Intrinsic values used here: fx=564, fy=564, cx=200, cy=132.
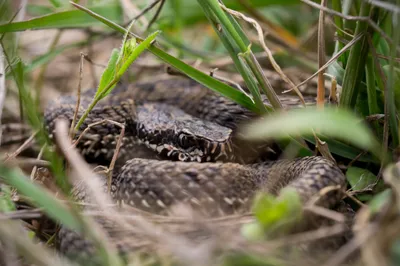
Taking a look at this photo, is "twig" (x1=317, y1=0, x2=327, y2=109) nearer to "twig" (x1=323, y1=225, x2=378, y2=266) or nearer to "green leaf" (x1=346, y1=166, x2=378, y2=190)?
"green leaf" (x1=346, y1=166, x2=378, y2=190)

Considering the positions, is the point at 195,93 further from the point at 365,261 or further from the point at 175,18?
the point at 365,261

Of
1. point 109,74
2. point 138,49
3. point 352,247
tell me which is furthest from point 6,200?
point 352,247

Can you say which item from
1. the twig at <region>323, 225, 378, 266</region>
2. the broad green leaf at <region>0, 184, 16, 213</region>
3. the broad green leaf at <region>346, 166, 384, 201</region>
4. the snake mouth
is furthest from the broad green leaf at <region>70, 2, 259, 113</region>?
the twig at <region>323, 225, 378, 266</region>

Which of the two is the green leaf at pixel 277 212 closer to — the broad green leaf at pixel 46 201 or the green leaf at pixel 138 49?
the broad green leaf at pixel 46 201

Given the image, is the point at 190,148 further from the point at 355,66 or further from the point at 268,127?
the point at 268,127

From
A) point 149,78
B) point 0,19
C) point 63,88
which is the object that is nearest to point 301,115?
point 0,19

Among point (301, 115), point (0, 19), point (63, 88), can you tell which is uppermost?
point (0, 19)
